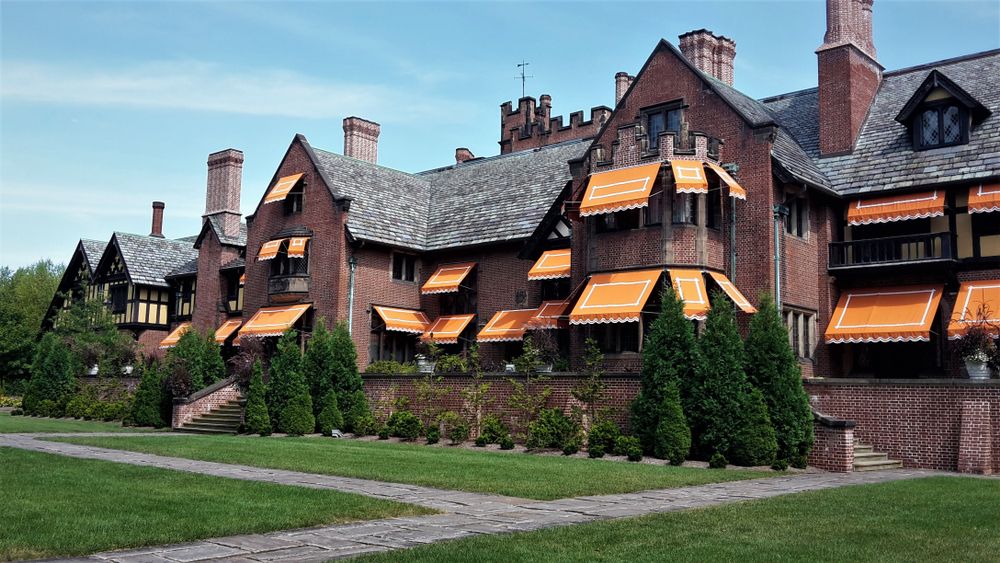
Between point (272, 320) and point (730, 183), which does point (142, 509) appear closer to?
point (730, 183)

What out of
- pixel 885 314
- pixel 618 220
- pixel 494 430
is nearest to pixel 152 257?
pixel 494 430

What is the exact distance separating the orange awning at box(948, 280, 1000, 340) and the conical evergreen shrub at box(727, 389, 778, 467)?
7169mm

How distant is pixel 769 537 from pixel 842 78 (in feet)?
75.6

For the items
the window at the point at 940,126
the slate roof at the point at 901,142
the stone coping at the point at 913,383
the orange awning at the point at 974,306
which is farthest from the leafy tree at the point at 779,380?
the window at the point at 940,126

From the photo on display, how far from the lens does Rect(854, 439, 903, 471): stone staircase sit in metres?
20.6

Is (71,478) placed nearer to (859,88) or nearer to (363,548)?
(363,548)

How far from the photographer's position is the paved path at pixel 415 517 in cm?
Result: 877

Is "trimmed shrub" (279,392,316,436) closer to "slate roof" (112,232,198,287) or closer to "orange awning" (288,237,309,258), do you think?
"orange awning" (288,237,309,258)

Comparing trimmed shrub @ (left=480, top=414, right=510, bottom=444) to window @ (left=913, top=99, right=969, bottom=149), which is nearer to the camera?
trimmed shrub @ (left=480, top=414, right=510, bottom=444)

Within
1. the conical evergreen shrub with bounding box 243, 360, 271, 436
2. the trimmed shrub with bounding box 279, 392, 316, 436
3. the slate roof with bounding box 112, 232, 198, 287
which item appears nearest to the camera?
the trimmed shrub with bounding box 279, 392, 316, 436

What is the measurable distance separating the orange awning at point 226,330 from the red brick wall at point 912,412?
27.2 meters

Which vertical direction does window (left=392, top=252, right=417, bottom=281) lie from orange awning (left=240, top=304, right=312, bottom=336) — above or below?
above

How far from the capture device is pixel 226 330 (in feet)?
135

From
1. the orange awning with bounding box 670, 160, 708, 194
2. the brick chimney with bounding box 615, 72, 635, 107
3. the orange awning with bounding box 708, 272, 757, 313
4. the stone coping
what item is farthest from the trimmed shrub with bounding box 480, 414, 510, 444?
the brick chimney with bounding box 615, 72, 635, 107
